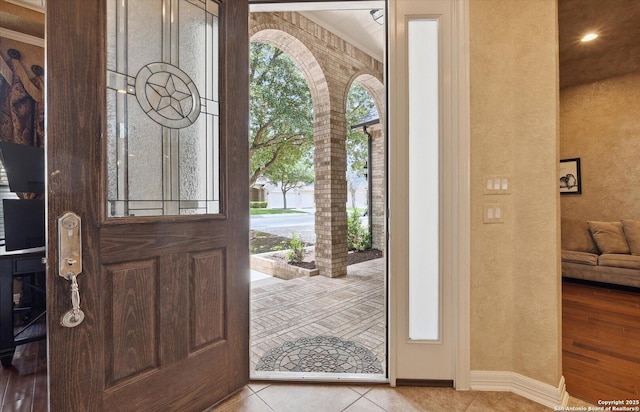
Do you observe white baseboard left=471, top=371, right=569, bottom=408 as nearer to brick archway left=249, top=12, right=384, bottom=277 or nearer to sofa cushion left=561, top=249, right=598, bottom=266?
brick archway left=249, top=12, right=384, bottom=277

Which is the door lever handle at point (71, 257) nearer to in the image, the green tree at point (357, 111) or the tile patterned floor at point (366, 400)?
the tile patterned floor at point (366, 400)

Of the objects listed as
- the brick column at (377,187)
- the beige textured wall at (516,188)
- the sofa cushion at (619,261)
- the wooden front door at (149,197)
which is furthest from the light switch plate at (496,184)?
the brick column at (377,187)

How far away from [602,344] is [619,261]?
2.16m

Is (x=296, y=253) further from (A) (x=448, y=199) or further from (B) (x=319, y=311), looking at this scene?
(A) (x=448, y=199)

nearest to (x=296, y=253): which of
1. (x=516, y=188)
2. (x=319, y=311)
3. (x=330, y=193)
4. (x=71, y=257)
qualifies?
(x=330, y=193)

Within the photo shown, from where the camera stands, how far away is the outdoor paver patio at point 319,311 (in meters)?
2.46

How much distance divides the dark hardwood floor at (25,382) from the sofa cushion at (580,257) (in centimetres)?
592

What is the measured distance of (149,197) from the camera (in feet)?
4.71

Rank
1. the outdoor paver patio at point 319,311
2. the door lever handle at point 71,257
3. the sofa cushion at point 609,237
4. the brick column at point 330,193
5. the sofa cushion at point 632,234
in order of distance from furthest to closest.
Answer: the brick column at point 330,193
the sofa cushion at point 609,237
the sofa cushion at point 632,234
the outdoor paver patio at point 319,311
the door lever handle at point 71,257

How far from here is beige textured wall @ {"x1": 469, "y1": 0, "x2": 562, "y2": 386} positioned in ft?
5.31

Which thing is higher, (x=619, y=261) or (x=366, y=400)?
(x=619, y=261)

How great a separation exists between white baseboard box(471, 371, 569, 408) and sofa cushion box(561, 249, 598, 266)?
10.4ft

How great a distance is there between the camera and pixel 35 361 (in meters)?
2.16

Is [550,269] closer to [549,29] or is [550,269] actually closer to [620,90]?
[549,29]
